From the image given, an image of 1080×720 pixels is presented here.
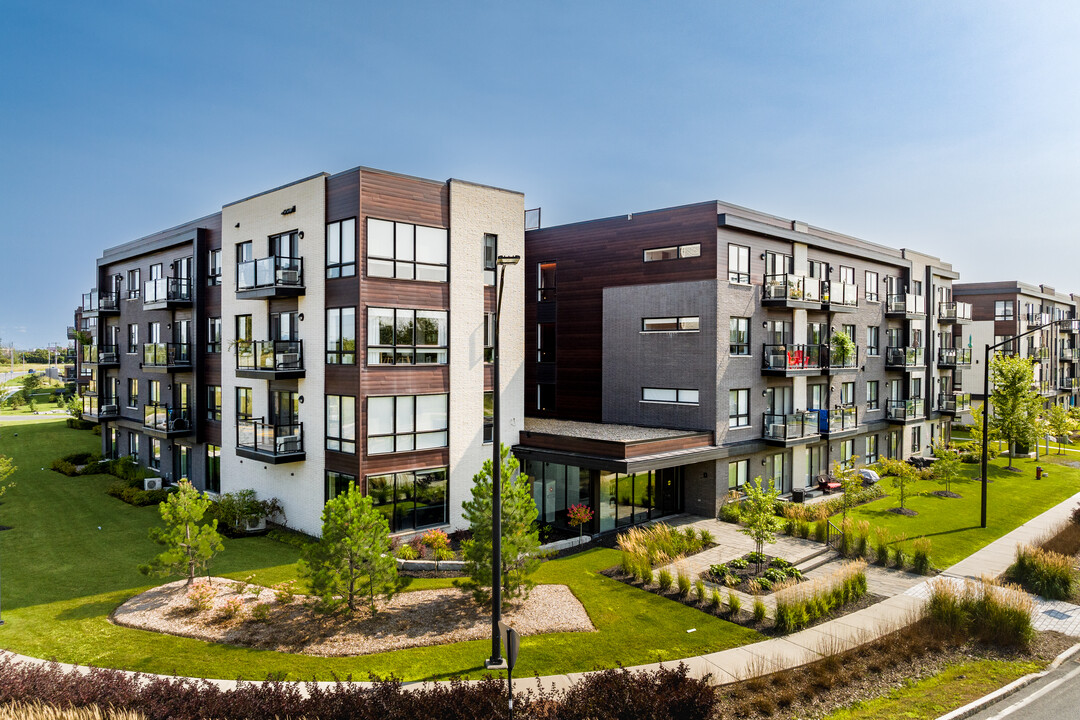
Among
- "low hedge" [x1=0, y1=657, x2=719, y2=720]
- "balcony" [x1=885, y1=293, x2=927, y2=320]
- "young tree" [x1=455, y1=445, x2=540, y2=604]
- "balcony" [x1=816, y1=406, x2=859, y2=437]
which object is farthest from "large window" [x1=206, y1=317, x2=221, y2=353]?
"balcony" [x1=885, y1=293, x2=927, y2=320]

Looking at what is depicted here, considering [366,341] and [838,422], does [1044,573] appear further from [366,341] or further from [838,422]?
[366,341]

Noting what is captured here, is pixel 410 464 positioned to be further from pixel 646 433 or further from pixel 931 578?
pixel 931 578

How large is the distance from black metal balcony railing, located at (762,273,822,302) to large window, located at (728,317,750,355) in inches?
69.4

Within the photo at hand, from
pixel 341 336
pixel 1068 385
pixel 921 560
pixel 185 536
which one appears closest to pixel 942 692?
pixel 921 560

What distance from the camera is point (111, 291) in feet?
114

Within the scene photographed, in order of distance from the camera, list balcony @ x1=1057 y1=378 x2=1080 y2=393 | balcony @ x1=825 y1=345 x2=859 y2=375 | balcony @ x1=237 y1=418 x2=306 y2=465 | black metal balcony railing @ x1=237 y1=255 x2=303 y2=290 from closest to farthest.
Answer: balcony @ x1=237 y1=418 x2=306 y2=465, black metal balcony railing @ x1=237 y1=255 x2=303 y2=290, balcony @ x1=825 y1=345 x2=859 y2=375, balcony @ x1=1057 y1=378 x2=1080 y2=393

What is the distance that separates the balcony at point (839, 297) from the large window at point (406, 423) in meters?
19.3

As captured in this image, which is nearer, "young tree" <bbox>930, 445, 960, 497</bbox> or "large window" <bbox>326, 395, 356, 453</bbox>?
"large window" <bbox>326, 395, 356, 453</bbox>

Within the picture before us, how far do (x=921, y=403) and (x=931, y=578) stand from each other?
73.9 ft

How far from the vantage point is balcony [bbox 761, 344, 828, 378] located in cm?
2650

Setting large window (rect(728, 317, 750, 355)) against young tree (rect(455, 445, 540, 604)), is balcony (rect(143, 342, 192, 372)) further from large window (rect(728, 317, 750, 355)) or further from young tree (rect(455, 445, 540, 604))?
large window (rect(728, 317, 750, 355))

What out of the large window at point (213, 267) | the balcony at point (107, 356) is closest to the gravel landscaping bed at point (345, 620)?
the large window at point (213, 267)

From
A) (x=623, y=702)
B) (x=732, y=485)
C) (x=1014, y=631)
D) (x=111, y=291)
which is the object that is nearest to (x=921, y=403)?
(x=732, y=485)

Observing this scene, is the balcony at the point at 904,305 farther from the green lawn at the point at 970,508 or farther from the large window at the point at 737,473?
the large window at the point at 737,473
